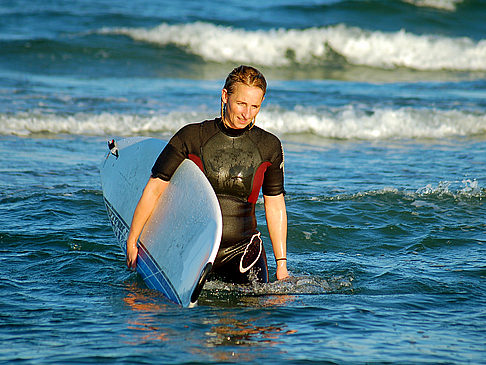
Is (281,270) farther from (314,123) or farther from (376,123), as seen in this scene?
(376,123)

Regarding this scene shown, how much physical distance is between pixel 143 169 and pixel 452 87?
12057 mm

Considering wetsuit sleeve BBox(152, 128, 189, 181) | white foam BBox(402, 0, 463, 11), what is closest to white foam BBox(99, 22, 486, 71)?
white foam BBox(402, 0, 463, 11)

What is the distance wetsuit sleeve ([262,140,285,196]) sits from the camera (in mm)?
4312

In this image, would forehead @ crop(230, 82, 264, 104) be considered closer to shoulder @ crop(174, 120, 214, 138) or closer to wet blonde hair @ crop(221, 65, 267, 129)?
wet blonde hair @ crop(221, 65, 267, 129)

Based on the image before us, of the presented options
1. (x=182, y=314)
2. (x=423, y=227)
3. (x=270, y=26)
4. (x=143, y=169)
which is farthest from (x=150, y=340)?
(x=270, y=26)

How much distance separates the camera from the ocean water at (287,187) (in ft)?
12.2

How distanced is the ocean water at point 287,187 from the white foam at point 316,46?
6 centimetres

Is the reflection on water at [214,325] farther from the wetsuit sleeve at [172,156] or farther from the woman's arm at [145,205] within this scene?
the wetsuit sleeve at [172,156]

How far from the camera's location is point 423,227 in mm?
6391

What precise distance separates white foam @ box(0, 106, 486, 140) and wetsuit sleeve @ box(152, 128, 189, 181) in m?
6.63

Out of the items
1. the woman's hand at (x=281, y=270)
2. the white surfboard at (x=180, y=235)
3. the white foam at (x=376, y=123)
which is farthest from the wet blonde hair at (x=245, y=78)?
the white foam at (x=376, y=123)

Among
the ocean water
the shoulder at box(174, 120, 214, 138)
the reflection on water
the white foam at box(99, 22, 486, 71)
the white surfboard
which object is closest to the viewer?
the reflection on water

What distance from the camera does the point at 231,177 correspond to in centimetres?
428

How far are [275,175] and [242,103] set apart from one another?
587 mm
